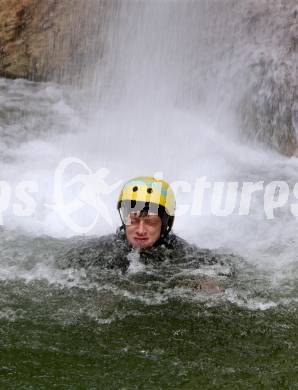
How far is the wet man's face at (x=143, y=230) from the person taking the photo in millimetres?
5160

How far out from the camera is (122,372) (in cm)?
357

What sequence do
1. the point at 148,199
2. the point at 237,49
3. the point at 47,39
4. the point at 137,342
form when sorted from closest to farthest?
the point at 137,342
the point at 148,199
the point at 237,49
the point at 47,39

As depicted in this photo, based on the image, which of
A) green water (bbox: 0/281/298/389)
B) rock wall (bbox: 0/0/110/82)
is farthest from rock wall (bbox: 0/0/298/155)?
green water (bbox: 0/281/298/389)

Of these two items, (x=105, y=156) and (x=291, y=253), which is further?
(x=105, y=156)

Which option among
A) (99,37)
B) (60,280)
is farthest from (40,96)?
(60,280)

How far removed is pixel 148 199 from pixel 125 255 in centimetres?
54

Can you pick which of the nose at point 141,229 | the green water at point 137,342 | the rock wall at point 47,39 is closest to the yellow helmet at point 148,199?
the nose at point 141,229

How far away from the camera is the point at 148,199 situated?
16.7 feet

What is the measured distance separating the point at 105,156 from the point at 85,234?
268 centimetres

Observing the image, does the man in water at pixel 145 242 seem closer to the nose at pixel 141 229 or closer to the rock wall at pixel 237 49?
the nose at pixel 141 229

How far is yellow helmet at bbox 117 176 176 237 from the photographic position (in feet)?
16.8

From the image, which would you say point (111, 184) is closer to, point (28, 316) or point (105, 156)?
point (105, 156)
